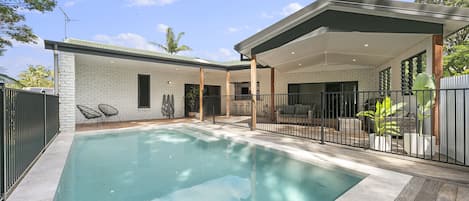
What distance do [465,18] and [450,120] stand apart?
5.81 ft

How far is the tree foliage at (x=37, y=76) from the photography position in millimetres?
19602

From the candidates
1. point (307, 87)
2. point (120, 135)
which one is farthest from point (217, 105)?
point (120, 135)

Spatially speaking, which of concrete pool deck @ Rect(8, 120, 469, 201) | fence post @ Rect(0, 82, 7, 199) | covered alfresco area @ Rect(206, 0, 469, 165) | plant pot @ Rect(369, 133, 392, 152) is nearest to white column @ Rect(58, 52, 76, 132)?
concrete pool deck @ Rect(8, 120, 469, 201)

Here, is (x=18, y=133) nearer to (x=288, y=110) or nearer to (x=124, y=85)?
(x=124, y=85)

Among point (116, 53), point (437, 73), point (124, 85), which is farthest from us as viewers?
point (124, 85)

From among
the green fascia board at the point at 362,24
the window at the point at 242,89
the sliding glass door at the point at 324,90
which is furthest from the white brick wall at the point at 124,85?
the green fascia board at the point at 362,24

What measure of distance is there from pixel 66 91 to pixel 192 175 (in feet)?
18.6

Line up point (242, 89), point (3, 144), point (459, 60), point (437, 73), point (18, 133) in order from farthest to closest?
point (242, 89) < point (459, 60) < point (437, 73) < point (18, 133) < point (3, 144)

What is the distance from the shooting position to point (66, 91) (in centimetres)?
707

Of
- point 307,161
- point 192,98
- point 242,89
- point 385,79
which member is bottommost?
point 307,161

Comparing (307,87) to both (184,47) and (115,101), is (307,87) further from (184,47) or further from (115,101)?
(184,47)

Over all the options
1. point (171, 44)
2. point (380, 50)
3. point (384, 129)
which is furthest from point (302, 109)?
point (171, 44)

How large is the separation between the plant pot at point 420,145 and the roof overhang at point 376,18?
2.03 m

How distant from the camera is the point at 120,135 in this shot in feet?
24.3
